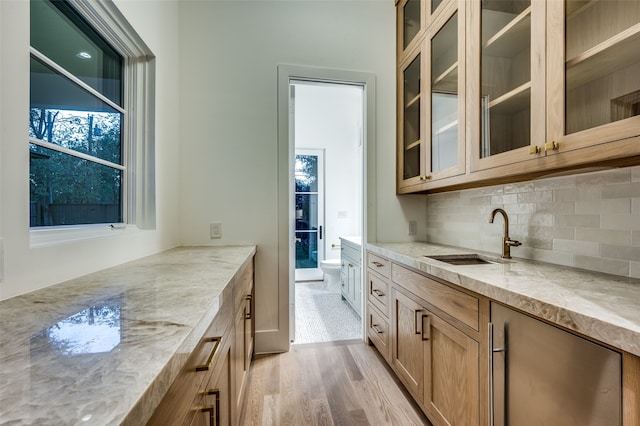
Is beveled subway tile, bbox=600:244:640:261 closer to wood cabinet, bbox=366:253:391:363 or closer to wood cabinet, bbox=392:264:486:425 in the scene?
wood cabinet, bbox=392:264:486:425

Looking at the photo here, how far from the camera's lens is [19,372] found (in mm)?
412

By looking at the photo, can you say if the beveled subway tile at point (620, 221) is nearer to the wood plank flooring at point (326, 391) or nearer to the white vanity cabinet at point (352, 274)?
the wood plank flooring at point (326, 391)

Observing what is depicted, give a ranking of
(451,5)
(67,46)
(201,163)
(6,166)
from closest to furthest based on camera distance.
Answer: (6,166), (67,46), (451,5), (201,163)

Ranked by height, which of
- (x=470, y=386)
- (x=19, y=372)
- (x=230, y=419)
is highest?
(x=19, y=372)

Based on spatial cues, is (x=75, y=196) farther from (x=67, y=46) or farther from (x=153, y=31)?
(x=153, y=31)

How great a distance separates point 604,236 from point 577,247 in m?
0.12

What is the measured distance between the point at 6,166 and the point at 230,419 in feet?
3.62

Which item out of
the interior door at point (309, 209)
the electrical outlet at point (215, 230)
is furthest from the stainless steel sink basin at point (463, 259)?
the interior door at point (309, 209)

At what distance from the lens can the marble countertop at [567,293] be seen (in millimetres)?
631

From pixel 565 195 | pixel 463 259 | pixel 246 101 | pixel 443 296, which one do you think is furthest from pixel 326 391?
pixel 246 101

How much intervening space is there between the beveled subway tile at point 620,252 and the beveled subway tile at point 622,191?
20 cm

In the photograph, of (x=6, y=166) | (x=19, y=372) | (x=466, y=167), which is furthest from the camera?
(x=466, y=167)

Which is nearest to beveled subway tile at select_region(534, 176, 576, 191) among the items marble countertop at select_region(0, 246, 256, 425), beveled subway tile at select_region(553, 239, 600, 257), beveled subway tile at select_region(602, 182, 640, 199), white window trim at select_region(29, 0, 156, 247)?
beveled subway tile at select_region(602, 182, 640, 199)

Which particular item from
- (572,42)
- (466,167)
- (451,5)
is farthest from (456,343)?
(451,5)
